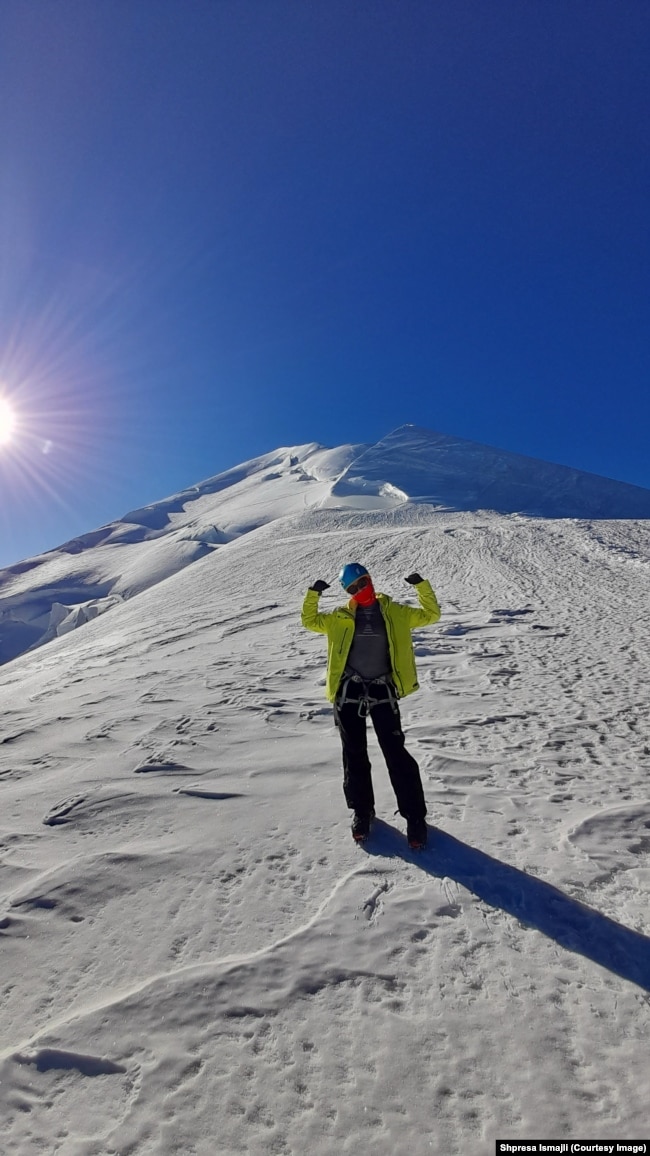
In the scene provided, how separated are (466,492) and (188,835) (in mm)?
64766

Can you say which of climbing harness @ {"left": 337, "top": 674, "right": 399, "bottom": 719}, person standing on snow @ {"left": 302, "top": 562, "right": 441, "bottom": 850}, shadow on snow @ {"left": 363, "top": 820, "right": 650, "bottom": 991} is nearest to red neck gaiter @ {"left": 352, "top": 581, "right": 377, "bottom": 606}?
person standing on snow @ {"left": 302, "top": 562, "right": 441, "bottom": 850}

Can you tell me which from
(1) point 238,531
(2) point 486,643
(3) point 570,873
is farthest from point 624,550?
(1) point 238,531

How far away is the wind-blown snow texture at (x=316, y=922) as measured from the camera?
7.86ft

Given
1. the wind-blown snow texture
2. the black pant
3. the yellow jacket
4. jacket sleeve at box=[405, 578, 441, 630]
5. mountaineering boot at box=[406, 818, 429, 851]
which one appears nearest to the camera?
the wind-blown snow texture

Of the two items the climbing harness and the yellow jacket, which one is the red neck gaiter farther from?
the climbing harness

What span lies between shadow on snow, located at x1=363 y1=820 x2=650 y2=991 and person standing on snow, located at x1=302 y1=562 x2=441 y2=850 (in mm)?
236

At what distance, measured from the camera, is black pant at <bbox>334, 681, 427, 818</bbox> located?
4.25m

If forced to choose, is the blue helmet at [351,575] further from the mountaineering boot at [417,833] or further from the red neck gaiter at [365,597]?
the mountaineering boot at [417,833]

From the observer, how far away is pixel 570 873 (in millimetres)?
3768

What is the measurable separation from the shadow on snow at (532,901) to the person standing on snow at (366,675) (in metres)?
0.24

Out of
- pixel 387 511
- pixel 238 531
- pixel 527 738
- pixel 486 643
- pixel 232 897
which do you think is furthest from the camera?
pixel 238 531

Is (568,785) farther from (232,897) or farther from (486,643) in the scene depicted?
(486,643)

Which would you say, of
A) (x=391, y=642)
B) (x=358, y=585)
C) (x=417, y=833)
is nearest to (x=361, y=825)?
(x=417, y=833)

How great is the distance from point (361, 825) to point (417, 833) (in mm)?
450
